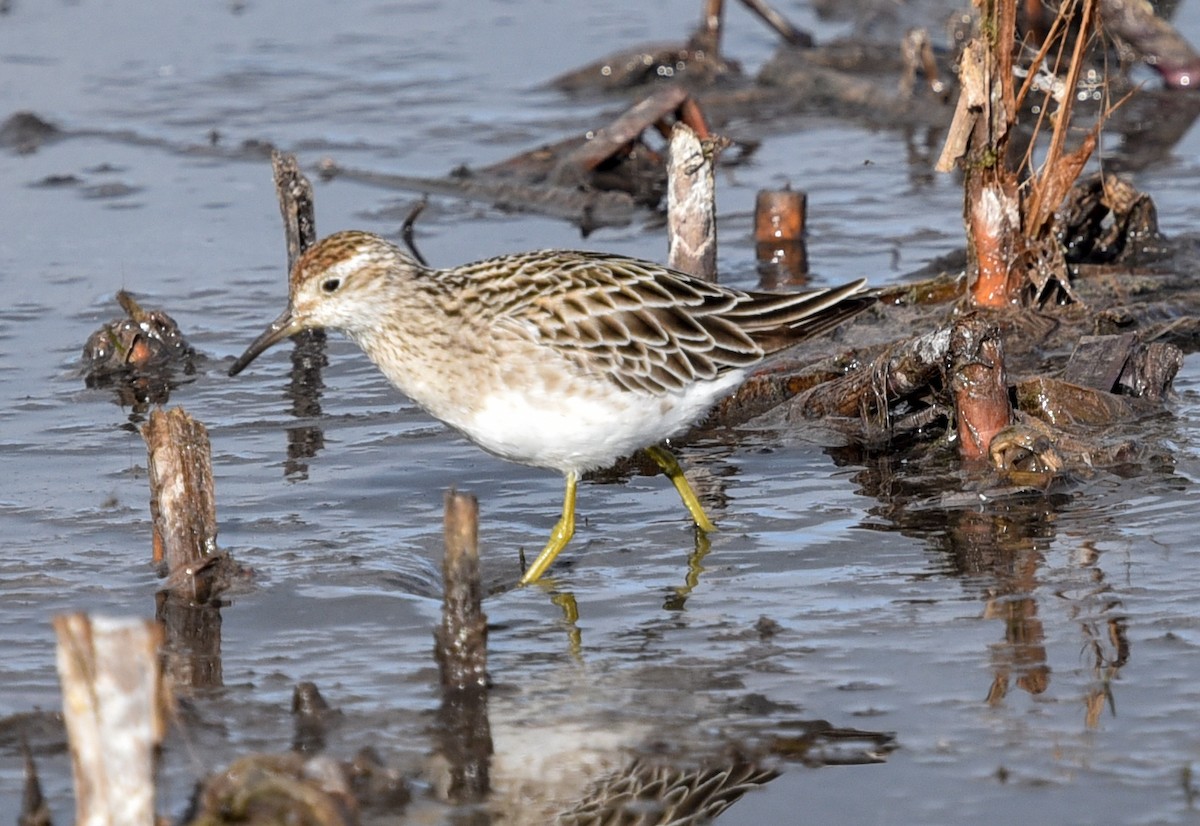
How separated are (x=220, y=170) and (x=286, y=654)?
29.5ft

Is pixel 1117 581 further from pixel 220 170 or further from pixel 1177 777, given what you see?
pixel 220 170

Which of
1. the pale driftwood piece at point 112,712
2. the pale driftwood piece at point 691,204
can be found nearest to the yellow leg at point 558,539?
the pale driftwood piece at point 691,204

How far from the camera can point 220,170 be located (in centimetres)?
1543

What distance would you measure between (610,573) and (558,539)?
0.29 meters

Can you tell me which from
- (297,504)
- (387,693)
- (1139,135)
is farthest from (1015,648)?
(1139,135)

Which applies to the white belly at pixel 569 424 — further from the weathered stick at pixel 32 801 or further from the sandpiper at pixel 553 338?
the weathered stick at pixel 32 801

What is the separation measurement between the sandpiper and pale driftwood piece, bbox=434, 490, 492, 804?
141 cm

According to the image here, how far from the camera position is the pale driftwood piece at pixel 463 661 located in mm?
6000

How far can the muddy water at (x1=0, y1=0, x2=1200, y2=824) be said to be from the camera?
6.12 metres

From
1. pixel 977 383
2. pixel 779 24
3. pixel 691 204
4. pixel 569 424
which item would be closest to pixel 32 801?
pixel 569 424

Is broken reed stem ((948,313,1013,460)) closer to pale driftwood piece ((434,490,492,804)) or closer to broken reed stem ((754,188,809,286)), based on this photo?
pale driftwood piece ((434,490,492,804))

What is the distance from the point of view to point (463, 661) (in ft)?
21.4

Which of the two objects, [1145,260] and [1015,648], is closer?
[1015,648]

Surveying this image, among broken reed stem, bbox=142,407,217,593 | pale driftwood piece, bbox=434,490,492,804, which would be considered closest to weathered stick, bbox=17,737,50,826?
pale driftwood piece, bbox=434,490,492,804
